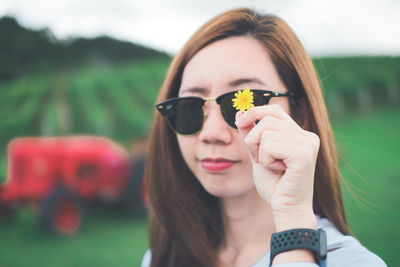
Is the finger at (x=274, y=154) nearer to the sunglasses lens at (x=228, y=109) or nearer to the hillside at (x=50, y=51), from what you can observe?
the sunglasses lens at (x=228, y=109)

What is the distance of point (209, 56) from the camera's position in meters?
1.42

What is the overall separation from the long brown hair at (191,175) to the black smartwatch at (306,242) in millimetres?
483

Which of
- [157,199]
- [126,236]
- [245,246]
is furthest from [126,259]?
[245,246]

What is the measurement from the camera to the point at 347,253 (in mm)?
1065

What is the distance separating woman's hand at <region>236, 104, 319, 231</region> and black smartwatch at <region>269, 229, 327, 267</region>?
0.09 feet

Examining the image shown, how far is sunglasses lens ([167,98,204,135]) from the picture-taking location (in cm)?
141

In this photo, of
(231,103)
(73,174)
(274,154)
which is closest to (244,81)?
(231,103)

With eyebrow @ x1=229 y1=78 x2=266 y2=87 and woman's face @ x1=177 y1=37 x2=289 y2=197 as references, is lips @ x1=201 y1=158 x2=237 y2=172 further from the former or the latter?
eyebrow @ x1=229 y1=78 x2=266 y2=87

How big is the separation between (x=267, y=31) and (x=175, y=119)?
0.61 m

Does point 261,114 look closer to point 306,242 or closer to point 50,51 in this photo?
point 306,242

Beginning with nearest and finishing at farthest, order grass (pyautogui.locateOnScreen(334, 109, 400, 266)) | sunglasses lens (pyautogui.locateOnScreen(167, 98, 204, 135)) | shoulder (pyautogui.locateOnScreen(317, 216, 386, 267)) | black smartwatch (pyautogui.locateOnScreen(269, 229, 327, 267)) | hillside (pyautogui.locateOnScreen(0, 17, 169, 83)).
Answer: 1. black smartwatch (pyautogui.locateOnScreen(269, 229, 327, 267))
2. shoulder (pyautogui.locateOnScreen(317, 216, 386, 267))
3. sunglasses lens (pyautogui.locateOnScreen(167, 98, 204, 135))
4. grass (pyautogui.locateOnScreen(334, 109, 400, 266))
5. hillside (pyautogui.locateOnScreen(0, 17, 169, 83))

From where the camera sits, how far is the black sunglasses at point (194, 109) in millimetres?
1277

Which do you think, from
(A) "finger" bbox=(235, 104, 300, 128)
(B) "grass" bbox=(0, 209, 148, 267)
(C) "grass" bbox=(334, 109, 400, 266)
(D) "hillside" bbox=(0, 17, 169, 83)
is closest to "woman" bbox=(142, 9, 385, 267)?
(A) "finger" bbox=(235, 104, 300, 128)

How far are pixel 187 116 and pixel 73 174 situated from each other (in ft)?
13.9
